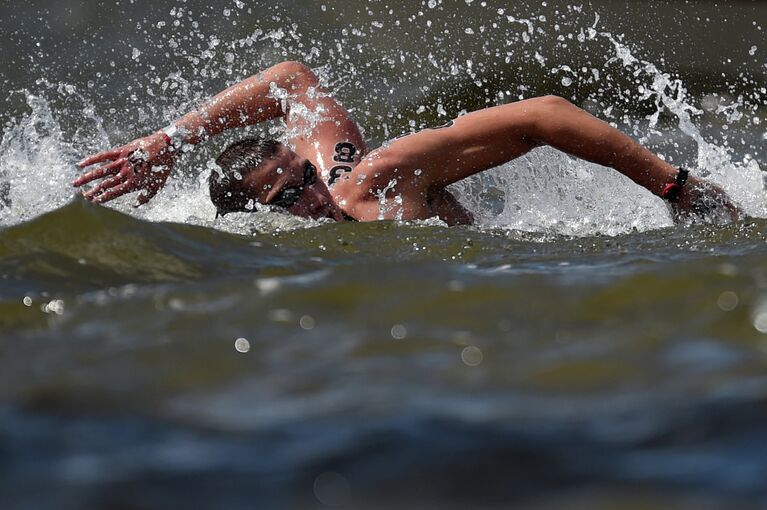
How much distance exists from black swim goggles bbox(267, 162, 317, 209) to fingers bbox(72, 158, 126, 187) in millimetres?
731

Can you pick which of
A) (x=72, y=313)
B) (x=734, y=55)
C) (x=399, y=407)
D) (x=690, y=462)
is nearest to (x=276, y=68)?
(x=72, y=313)

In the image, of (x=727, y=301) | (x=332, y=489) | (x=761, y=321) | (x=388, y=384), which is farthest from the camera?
(x=727, y=301)

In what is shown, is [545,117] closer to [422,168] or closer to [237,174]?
[422,168]

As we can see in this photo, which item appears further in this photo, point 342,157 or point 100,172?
point 342,157

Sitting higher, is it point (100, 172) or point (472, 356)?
point (100, 172)

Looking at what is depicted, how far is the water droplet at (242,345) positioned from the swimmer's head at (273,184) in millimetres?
2131

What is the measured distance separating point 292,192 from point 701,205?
1.71 m

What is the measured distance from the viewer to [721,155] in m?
6.50

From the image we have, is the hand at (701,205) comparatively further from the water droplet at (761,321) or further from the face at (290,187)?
the water droplet at (761,321)

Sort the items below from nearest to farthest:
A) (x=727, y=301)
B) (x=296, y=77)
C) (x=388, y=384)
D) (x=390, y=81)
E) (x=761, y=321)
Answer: (x=388, y=384), (x=761, y=321), (x=727, y=301), (x=296, y=77), (x=390, y=81)

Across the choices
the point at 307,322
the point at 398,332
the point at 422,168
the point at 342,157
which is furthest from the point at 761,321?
the point at 342,157

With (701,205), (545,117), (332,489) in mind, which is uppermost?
(545,117)

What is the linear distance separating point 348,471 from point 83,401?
64 cm

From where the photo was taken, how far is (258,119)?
5.27 metres
